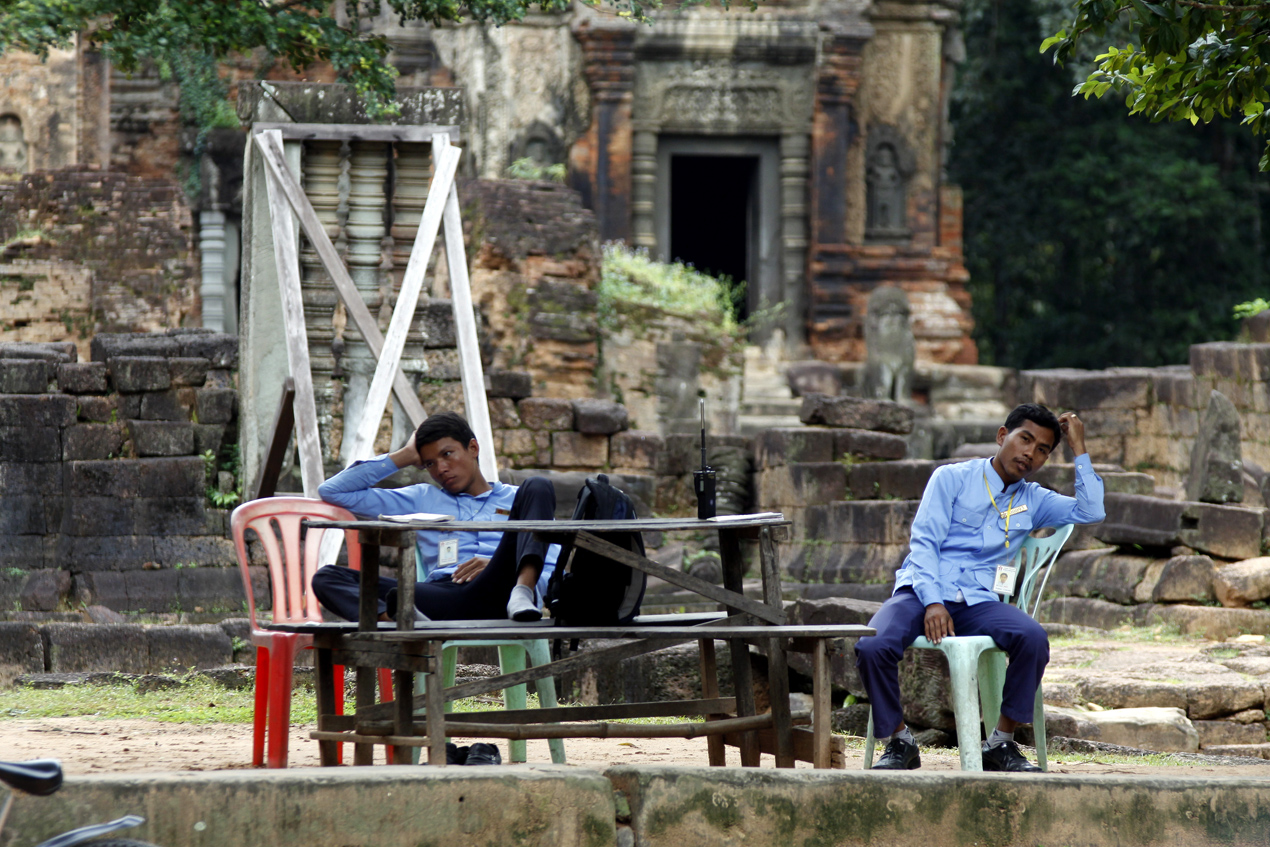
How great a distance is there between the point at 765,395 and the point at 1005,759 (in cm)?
1461

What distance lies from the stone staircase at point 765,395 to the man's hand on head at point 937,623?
469 inches

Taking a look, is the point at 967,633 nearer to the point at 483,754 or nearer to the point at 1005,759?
the point at 1005,759

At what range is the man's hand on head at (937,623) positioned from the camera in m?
4.88

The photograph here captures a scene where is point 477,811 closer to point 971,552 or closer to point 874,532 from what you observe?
point 971,552

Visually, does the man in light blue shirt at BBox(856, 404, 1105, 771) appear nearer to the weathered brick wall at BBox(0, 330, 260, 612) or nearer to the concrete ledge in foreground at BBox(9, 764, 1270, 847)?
the concrete ledge in foreground at BBox(9, 764, 1270, 847)

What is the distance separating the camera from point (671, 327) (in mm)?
16906

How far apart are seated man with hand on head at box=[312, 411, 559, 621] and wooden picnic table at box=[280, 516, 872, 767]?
0.15m

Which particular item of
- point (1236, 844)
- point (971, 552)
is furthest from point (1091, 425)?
point (1236, 844)

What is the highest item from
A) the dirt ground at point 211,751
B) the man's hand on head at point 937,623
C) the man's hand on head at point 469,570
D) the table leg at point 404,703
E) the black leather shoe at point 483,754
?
the man's hand on head at point 469,570

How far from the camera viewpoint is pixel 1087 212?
26.7m

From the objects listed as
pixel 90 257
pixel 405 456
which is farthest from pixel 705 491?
pixel 90 257

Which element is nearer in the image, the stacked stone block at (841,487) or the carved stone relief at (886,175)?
the stacked stone block at (841,487)

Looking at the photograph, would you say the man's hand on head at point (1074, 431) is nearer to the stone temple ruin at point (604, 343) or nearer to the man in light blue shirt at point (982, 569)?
the man in light blue shirt at point (982, 569)

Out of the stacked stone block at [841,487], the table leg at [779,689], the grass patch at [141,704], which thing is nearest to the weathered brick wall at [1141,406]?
the stacked stone block at [841,487]
